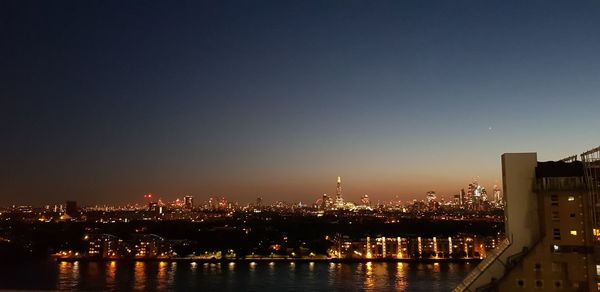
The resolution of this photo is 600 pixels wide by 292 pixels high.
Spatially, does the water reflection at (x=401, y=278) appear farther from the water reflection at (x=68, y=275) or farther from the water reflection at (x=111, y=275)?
the water reflection at (x=68, y=275)

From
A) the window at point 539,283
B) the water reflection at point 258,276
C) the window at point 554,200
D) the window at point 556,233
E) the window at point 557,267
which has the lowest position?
the water reflection at point 258,276

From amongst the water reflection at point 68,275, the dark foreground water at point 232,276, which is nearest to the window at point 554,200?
the dark foreground water at point 232,276

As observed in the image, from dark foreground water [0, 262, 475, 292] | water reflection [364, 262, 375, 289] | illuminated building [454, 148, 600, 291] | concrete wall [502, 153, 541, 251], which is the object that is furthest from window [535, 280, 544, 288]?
water reflection [364, 262, 375, 289]

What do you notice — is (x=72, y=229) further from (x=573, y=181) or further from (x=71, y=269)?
(x=573, y=181)

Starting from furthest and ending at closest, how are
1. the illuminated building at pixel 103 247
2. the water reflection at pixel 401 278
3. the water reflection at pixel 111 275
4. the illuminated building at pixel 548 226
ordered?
the illuminated building at pixel 103 247, the water reflection at pixel 111 275, the water reflection at pixel 401 278, the illuminated building at pixel 548 226

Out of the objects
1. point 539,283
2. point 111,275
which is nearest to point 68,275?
point 111,275

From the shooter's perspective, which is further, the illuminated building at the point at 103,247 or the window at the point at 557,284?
the illuminated building at the point at 103,247
